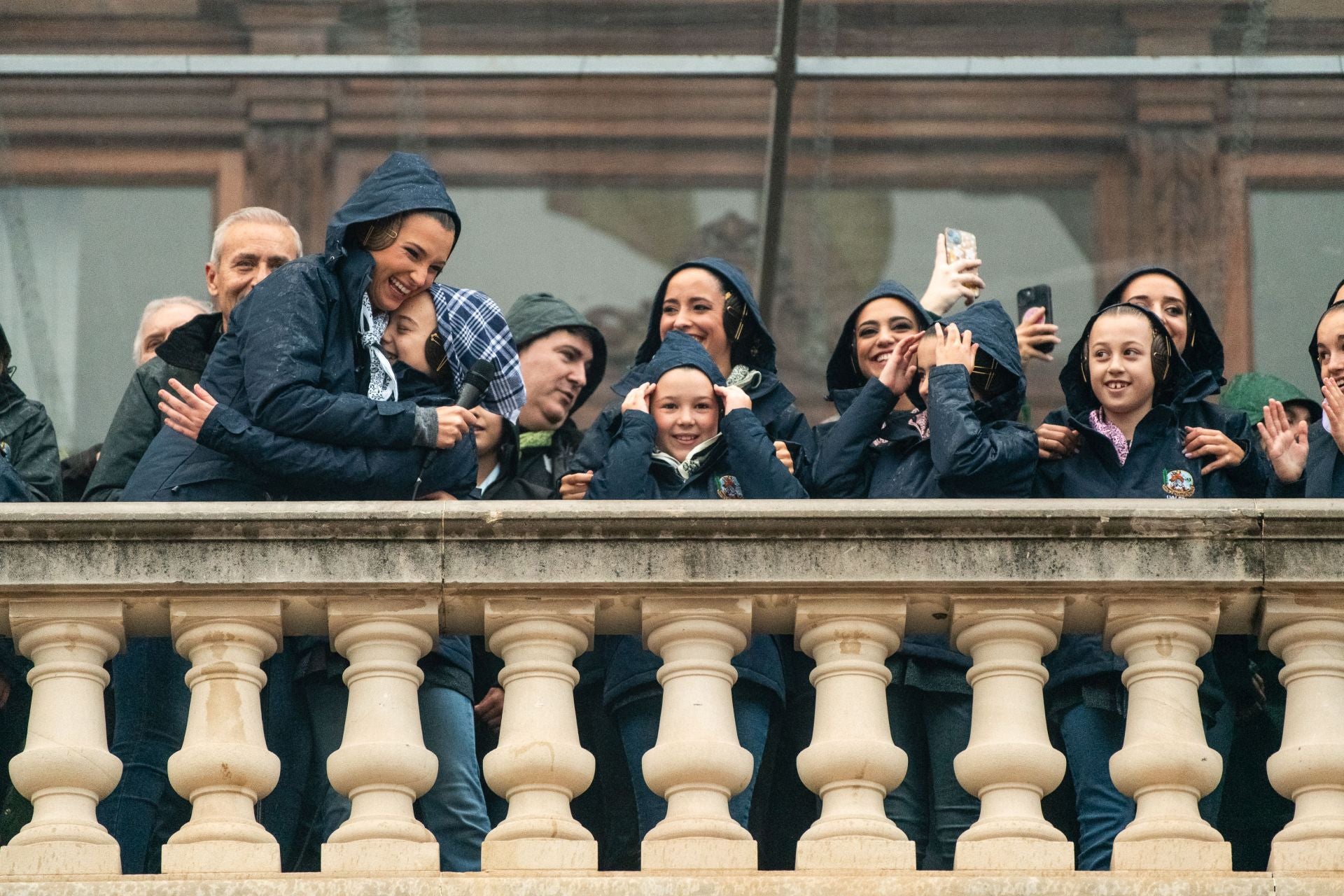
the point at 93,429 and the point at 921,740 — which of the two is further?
the point at 93,429

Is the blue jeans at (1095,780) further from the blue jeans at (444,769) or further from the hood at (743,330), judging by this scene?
the hood at (743,330)

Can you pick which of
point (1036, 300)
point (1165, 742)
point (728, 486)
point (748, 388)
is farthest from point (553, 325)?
point (1165, 742)

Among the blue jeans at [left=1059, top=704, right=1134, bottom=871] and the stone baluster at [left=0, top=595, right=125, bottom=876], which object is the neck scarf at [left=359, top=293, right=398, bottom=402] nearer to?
the stone baluster at [left=0, top=595, right=125, bottom=876]

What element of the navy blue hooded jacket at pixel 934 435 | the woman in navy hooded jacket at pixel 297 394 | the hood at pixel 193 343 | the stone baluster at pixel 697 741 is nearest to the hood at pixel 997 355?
the navy blue hooded jacket at pixel 934 435

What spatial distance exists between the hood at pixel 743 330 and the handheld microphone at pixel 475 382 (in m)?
0.90

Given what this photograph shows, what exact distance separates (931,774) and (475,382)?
1.49 metres

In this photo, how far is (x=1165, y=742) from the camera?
5.72 metres

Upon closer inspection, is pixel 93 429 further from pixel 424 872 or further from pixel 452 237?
pixel 424 872

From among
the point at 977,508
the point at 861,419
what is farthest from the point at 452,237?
the point at 977,508

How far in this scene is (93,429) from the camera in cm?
1055

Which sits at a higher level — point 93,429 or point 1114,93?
point 1114,93

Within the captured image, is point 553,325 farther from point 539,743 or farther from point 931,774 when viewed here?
point 539,743

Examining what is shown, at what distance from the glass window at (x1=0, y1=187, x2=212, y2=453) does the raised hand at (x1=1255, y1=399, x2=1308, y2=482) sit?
498 cm

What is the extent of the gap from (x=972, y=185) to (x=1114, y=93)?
68 cm
